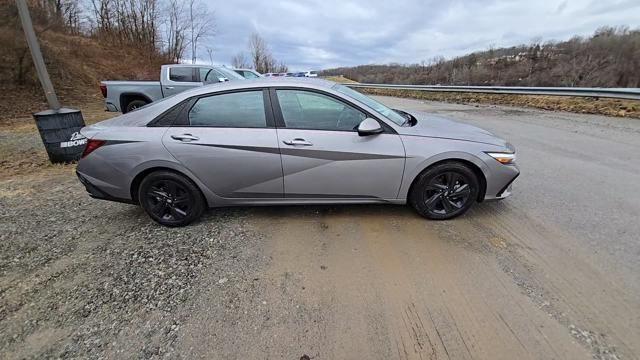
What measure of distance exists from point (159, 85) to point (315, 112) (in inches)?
314

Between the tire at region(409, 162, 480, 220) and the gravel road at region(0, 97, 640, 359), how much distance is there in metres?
0.15

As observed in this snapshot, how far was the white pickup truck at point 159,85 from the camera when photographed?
9023 millimetres

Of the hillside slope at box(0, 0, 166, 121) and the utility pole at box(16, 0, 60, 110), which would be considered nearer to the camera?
the utility pole at box(16, 0, 60, 110)

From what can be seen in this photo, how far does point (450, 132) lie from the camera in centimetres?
332

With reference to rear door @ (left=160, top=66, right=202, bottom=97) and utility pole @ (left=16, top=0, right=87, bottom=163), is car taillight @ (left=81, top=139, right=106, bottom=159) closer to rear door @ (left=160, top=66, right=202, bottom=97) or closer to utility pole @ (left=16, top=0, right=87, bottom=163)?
utility pole @ (left=16, top=0, right=87, bottom=163)

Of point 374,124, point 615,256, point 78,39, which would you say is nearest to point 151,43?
point 78,39

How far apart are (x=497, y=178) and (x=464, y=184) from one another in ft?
1.08

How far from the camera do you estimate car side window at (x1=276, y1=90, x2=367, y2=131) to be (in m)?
3.16

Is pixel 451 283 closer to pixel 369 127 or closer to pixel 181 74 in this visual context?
pixel 369 127

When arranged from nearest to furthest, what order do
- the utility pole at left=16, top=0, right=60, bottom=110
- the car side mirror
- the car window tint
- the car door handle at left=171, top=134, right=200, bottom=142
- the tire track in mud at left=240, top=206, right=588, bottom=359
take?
the tire track in mud at left=240, top=206, right=588, bottom=359 → the car side mirror → the car door handle at left=171, top=134, right=200, bottom=142 → the utility pole at left=16, top=0, right=60, bottom=110 → the car window tint

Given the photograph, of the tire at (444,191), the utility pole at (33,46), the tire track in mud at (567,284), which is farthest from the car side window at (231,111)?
the utility pole at (33,46)

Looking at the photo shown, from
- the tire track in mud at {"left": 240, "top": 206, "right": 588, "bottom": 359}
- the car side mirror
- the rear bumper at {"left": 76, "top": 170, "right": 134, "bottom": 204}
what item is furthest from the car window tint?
the car side mirror

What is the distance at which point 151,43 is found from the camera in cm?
2898

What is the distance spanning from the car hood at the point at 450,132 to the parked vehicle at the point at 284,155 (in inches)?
0.6
